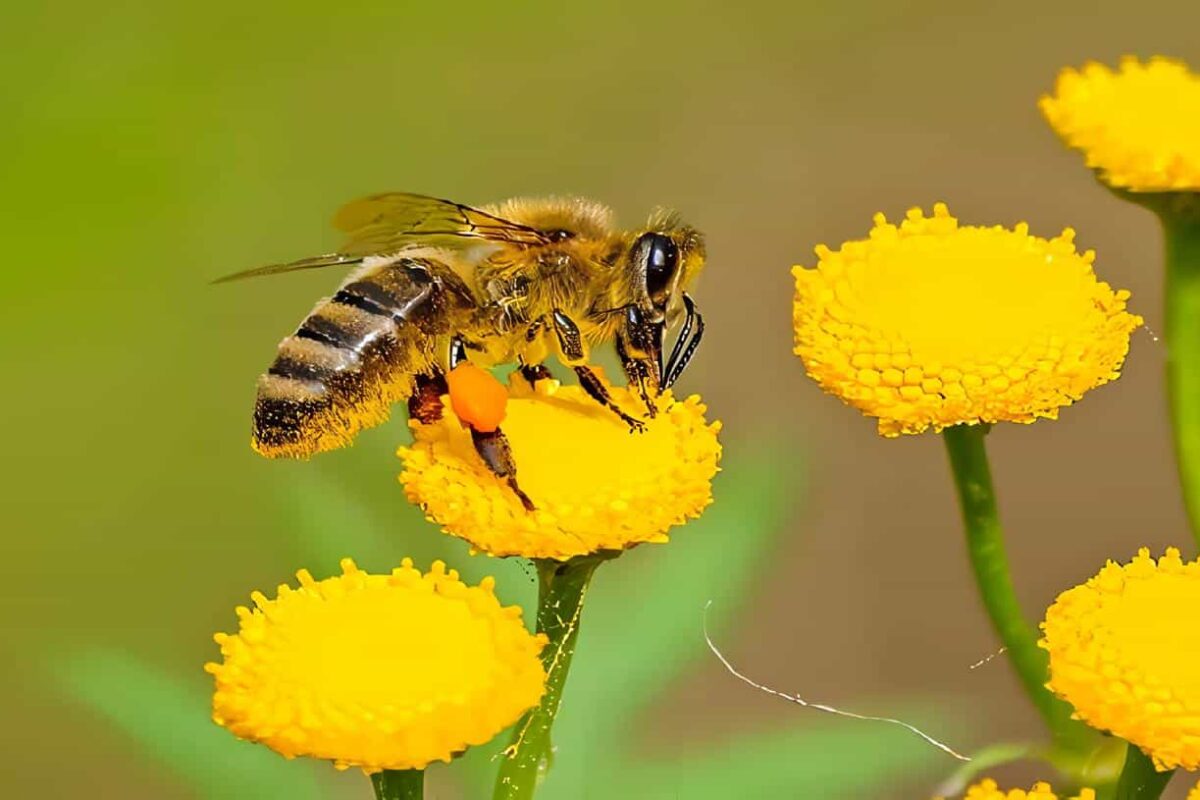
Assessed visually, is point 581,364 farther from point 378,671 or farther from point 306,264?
point 378,671

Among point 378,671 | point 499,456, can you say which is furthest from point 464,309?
point 378,671

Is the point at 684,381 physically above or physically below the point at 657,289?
below

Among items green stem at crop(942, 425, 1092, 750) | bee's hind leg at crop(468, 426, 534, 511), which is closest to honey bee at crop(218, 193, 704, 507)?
bee's hind leg at crop(468, 426, 534, 511)

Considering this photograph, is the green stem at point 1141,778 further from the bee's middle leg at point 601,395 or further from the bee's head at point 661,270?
the bee's head at point 661,270

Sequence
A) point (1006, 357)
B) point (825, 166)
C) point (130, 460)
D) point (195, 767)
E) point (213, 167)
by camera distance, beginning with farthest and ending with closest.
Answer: point (825, 166), point (213, 167), point (130, 460), point (195, 767), point (1006, 357)

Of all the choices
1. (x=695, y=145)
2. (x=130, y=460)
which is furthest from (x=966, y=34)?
(x=130, y=460)

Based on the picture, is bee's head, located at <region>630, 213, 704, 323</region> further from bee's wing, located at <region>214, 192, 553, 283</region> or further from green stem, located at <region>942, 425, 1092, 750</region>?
green stem, located at <region>942, 425, 1092, 750</region>

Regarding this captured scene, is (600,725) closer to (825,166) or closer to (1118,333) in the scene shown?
(1118,333)
